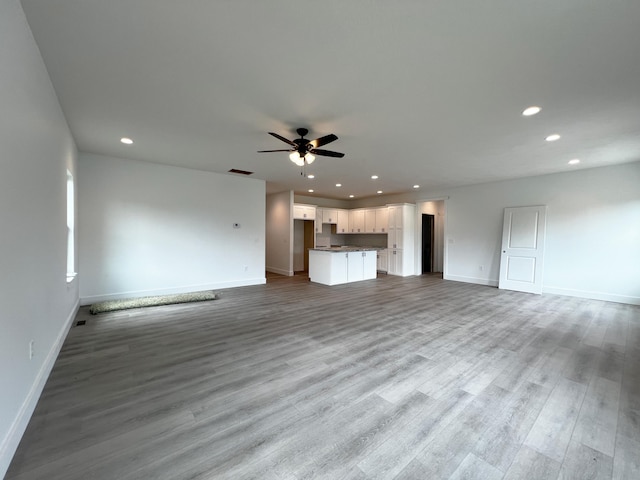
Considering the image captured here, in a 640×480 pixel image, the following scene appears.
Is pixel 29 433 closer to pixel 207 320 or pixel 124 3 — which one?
pixel 207 320

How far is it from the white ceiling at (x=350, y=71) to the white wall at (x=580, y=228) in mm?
1668

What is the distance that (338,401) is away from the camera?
2084 mm

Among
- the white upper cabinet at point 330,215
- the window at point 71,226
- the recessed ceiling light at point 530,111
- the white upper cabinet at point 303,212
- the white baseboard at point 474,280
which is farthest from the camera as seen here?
the white upper cabinet at point 330,215

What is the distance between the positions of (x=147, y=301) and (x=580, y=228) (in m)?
8.86

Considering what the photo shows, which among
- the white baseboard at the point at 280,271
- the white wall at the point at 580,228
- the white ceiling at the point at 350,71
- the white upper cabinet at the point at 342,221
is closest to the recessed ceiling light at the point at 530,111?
the white ceiling at the point at 350,71

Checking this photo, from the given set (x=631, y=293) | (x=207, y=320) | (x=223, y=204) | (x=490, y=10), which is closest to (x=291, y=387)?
(x=207, y=320)

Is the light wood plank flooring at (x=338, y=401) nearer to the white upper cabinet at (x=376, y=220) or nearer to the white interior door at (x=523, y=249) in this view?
the white interior door at (x=523, y=249)

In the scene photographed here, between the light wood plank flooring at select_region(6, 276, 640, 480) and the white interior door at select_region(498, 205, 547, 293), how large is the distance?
2.26 m

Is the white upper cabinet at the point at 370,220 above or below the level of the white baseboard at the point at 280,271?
above

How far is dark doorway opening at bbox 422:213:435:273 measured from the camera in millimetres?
9453

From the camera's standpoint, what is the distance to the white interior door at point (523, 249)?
6055 mm

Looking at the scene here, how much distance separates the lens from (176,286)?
18.7ft

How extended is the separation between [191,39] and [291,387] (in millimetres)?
2864

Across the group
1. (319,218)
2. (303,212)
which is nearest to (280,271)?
(303,212)
